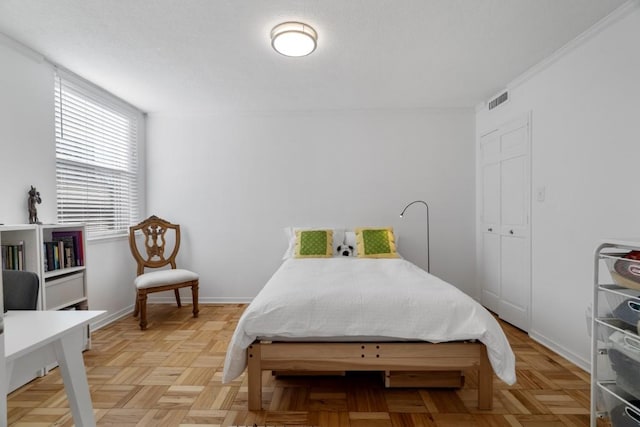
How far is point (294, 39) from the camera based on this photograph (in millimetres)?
2146

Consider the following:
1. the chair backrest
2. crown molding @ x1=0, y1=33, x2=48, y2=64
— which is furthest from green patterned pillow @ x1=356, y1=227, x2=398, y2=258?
crown molding @ x1=0, y1=33, x2=48, y2=64

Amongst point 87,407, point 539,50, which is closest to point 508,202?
point 539,50

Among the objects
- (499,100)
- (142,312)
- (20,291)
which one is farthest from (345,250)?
(20,291)

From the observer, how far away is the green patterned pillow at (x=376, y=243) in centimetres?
332

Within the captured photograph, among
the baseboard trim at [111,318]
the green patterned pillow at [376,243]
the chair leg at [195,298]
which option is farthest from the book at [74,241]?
the green patterned pillow at [376,243]

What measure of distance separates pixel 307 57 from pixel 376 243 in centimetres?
187

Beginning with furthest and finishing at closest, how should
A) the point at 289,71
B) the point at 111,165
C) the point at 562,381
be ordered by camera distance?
the point at 111,165 < the point at 289,71 < the point at 562,381

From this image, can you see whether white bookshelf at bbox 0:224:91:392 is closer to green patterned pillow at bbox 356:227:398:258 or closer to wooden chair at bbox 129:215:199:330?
wooden chair at bbox 129:215:199:330

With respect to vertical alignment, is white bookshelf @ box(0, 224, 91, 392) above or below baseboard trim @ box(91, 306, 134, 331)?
above

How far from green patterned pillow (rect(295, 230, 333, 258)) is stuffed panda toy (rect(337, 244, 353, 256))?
0.39 feet

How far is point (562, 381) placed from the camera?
2070 mm

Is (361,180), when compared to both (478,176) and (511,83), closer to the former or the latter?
(478,176)

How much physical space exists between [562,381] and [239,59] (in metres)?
3.20

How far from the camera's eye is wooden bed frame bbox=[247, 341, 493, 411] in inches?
69.8
